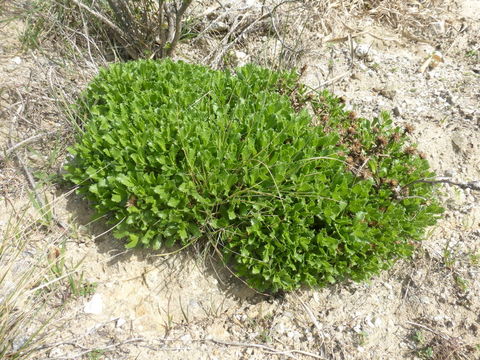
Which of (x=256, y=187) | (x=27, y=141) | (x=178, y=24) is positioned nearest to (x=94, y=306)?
(x=256, y=187)

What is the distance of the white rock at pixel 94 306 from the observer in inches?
113

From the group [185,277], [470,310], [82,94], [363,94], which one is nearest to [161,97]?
[82,94]

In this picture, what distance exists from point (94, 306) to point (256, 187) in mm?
1427

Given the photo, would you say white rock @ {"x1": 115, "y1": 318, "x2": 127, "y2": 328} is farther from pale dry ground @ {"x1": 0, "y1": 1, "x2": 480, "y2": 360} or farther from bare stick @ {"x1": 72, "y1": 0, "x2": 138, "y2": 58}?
bare stick @ {"x1": 72, "y1": 0, "x2": 138, "y2": 58}

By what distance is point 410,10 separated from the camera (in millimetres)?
5500

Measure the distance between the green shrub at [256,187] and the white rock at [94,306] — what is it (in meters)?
0.47

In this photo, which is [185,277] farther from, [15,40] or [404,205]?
[15,40]

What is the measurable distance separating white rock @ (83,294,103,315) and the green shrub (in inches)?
18.4

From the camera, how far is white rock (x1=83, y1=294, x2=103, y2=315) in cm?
287

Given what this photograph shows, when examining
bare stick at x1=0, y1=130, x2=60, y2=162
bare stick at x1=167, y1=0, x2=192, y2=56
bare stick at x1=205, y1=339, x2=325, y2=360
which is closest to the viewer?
bare stick at x1=205, y1=339, x2=325, y2=360

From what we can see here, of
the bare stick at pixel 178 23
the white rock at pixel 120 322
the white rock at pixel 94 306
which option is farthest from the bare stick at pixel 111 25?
the white rock at pixel 120 322

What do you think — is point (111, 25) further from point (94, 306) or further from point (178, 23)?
point (94, 306)

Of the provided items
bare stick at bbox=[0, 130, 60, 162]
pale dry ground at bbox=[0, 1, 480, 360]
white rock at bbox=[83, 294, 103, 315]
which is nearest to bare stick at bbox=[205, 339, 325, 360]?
pale dry ground at bbox=[0, 1, 480, 360]

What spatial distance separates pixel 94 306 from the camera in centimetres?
290
